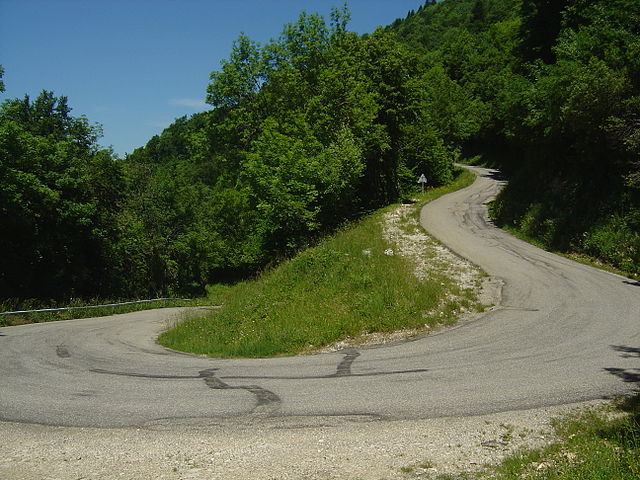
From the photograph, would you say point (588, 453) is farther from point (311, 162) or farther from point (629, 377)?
point (311, 162)

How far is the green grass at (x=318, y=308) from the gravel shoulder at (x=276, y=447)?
17.6 feet

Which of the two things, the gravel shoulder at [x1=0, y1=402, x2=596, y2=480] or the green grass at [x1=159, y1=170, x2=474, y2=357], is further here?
the green grass at [x1=159, y1=170, x2=474, y2=357]

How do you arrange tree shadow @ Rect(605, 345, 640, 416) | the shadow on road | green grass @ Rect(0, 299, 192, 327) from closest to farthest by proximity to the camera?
tree shadow @ Rect(605, 345, 640, 416)
the shadow on road
green grass @ Rect(0, 299, 192, 327)

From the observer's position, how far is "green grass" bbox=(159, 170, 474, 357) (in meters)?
12.9

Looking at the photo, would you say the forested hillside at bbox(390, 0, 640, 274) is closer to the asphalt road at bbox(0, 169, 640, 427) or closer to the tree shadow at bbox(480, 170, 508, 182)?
the asphalt road at bbox(0, 169, 640, 427)

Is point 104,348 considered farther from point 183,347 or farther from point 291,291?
point 291,291

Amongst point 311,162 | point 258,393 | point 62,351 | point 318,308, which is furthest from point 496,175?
point 258,393

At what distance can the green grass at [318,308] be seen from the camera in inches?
509

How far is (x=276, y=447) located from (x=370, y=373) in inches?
141

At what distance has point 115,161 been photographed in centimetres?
4388

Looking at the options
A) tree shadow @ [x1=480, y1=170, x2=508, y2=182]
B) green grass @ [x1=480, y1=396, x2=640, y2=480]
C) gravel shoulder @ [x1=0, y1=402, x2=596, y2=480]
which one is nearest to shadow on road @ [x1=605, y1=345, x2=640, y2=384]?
green grass @ [x1=480, y1=396, x2=640, y2=480]

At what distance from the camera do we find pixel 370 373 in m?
9.64

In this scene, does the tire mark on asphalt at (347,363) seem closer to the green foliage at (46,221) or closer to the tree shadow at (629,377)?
the tree shadow at (629,377)

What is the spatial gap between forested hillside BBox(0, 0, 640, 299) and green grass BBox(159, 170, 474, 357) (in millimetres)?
8272
